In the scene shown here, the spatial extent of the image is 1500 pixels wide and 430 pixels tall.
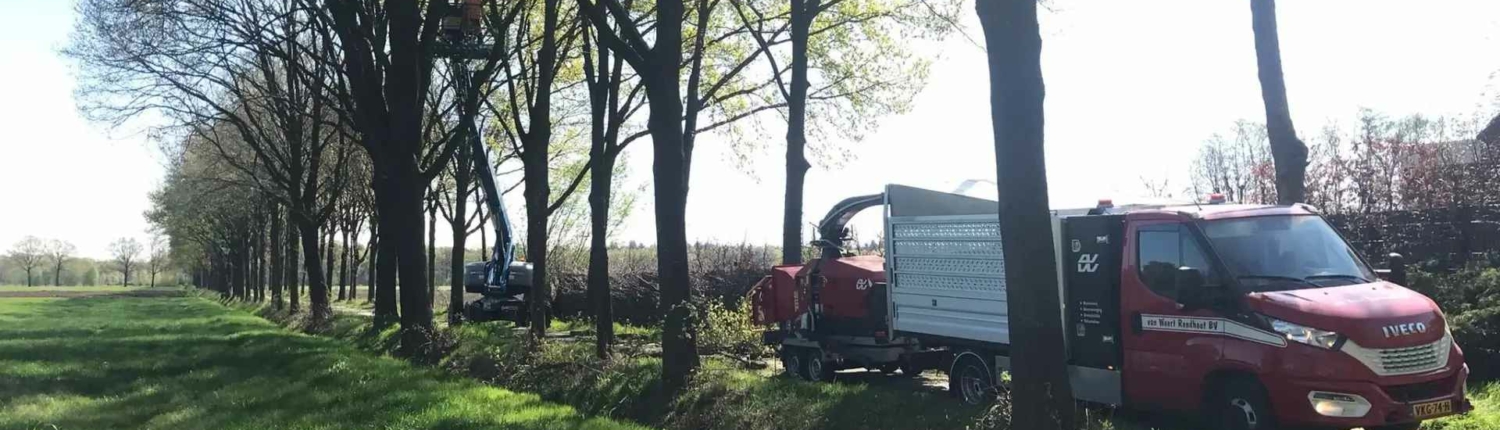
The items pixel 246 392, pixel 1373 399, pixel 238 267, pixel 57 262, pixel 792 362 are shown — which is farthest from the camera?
pixel 57 262

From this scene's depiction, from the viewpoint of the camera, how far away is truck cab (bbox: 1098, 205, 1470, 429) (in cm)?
790

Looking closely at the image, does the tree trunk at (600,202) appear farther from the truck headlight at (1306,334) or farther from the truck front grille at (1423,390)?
the truck front grille at (1423,390)

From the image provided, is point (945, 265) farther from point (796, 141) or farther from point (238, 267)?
point (238, 267)

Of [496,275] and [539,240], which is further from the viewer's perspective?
[496,275]

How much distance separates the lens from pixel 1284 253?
29.5 ft

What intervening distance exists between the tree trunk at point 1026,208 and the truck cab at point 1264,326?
2.30 m

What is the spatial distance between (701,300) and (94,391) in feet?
28.2

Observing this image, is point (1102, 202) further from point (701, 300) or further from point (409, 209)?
point (409, 209)

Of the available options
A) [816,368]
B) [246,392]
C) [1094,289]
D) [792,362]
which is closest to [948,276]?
[1094,289]

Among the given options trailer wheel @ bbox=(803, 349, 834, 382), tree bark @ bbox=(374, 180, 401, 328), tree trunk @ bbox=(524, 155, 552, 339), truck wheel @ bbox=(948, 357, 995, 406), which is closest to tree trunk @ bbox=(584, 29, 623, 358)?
tree trunk @ bbox=(524, 155, 552, 339)

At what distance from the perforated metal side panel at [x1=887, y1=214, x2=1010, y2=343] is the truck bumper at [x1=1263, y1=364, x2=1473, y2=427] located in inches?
116

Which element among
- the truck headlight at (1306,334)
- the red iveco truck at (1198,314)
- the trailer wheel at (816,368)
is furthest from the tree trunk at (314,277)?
the truck headlight at (1306,334)

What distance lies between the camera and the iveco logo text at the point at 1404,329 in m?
7.89

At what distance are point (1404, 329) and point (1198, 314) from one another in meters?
1.49
